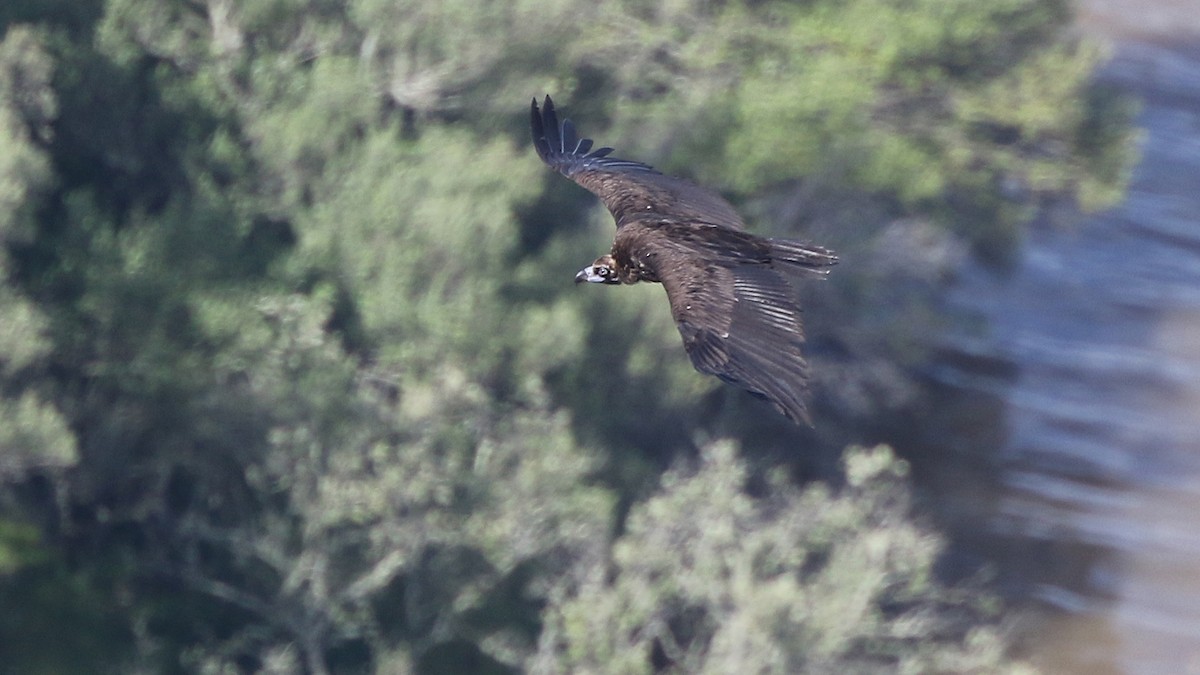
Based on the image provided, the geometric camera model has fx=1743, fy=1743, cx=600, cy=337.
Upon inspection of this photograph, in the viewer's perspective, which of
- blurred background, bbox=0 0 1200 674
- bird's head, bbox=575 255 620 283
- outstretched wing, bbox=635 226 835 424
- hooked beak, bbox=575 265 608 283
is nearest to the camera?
outstretched wing, bbox=635 226 835 424

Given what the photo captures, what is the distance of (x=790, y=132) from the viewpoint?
18.3 metres

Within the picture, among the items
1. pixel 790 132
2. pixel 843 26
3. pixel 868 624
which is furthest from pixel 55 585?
pixel 843 26

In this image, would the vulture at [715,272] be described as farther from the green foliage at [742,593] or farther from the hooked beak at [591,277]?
the green foliage at [742,593]

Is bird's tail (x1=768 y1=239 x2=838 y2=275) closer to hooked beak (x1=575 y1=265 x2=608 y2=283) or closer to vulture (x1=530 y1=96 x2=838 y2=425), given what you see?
vulture (x1=530 y1=96 x2=838 y2=425)

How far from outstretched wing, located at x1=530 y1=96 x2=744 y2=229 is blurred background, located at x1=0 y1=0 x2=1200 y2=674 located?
17.4 ft

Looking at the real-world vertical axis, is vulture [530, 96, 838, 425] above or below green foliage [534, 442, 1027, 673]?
above

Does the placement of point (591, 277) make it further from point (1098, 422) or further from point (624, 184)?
point (1098, 422)

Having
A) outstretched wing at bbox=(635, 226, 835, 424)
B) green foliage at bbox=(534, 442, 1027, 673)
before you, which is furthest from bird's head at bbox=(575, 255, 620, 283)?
green foliage at bbox=(534, 442, 1027, 673)

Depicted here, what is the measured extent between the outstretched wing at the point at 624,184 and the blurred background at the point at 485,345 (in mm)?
5292

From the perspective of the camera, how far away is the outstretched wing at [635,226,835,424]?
21.7 ft

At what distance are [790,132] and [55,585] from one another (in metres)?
8.59

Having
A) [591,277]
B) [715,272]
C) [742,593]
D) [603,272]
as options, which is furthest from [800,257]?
[742,593]

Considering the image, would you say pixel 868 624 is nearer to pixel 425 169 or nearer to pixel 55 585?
pixel 425 169

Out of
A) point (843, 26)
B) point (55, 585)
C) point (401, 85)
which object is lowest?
point (55, 585)
